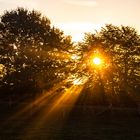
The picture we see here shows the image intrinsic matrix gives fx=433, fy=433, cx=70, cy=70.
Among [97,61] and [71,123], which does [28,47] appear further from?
[71,123]

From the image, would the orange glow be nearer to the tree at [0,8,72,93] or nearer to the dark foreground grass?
the dark foreground grass

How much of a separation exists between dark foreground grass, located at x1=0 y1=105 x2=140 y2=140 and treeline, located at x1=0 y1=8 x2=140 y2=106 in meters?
5.23

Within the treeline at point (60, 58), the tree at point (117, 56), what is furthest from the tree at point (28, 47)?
the tree at point (117, 56)

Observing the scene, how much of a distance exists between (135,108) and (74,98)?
1087 cm

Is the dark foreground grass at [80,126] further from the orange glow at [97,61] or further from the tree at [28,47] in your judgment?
the tree at [28,47]

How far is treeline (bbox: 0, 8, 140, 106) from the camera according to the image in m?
58.4

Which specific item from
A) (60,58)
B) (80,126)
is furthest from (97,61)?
(80,126)

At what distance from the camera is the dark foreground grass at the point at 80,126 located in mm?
34594

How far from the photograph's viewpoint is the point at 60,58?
241 feet

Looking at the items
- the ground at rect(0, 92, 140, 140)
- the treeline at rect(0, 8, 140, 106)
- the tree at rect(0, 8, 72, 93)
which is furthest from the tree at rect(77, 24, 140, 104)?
the tree at rect(0, 8, 72, 93)

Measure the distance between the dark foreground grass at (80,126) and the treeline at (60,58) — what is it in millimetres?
5231

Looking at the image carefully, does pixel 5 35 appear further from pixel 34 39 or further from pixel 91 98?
pixel 91 98

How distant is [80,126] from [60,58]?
32.6 m

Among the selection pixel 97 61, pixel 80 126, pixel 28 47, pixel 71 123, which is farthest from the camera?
pixel 28 47
